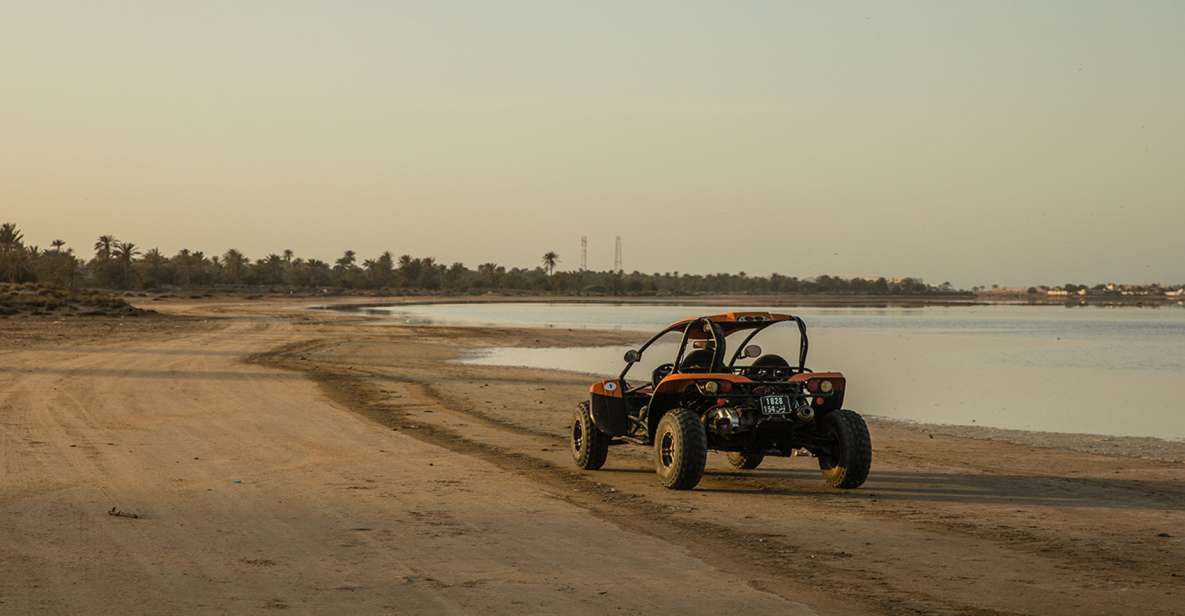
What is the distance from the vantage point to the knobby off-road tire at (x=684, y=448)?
1243 centimetres

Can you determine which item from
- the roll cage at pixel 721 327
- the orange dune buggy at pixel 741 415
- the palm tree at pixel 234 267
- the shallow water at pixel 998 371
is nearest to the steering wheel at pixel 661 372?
the orange dune buggy at pixel 741 415

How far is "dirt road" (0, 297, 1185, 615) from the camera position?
8.09 meters

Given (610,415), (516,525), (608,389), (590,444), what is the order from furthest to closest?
(590,444), (608,389), (610,415), (516,525)

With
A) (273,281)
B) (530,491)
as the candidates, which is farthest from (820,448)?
(273,281)

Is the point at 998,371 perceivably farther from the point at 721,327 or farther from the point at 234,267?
the point at 234,267

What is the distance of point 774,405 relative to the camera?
12.5 meters

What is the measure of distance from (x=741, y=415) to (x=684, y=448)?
72cm

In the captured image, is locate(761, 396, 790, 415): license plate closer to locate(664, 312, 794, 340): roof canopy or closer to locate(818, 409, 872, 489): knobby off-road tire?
locate(818, 409, 872, 489): knobby off-road tire

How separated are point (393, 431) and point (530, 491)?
613cm

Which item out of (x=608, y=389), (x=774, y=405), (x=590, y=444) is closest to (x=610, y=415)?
(x=608, y=389)

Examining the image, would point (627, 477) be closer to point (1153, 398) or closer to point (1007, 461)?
point (1007, 461)

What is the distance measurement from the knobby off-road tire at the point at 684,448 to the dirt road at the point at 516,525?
231 mm

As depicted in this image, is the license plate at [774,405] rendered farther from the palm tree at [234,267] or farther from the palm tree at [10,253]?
the palm tree at [234,267]

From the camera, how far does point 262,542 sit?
382 inches
